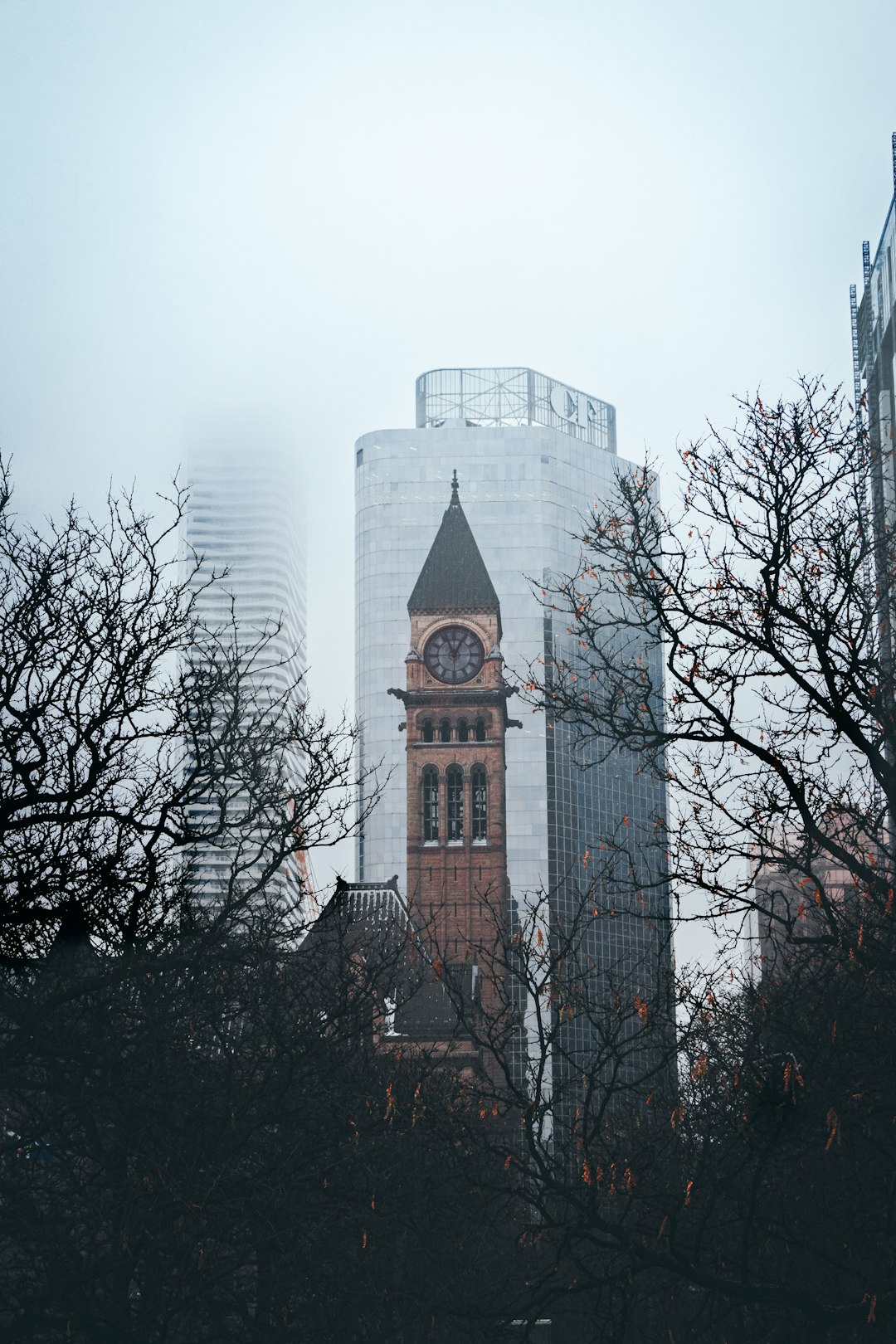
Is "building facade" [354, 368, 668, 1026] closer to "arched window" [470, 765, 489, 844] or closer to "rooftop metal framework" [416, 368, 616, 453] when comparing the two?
"rooftop metal framework" [416, 368, 616, 453]

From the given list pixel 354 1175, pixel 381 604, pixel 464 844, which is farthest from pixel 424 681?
pixel 354 1175

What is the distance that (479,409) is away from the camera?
538 feet

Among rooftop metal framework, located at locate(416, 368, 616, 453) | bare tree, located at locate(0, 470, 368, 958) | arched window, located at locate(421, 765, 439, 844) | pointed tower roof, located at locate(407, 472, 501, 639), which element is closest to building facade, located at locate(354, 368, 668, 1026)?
rooftop metal framework, located at locate(416, 368, 616, 453)

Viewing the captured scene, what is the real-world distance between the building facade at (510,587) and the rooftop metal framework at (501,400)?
93.1 inches

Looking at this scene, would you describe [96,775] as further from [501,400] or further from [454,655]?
[501,400]

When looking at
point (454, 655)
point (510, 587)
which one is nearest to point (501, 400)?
point (510, 587)

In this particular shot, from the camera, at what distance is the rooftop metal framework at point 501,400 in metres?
163

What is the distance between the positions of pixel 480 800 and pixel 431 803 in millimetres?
3055

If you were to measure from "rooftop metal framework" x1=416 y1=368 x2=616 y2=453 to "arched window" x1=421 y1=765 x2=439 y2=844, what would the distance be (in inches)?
2545

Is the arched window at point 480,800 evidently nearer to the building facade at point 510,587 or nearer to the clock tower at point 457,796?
the clock tower at point 457,796

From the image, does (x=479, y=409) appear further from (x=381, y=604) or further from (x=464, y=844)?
(x=464, y=844)

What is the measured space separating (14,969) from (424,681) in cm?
9352

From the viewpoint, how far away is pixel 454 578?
115 metres

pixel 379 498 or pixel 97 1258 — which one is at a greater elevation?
pixel 379 498
